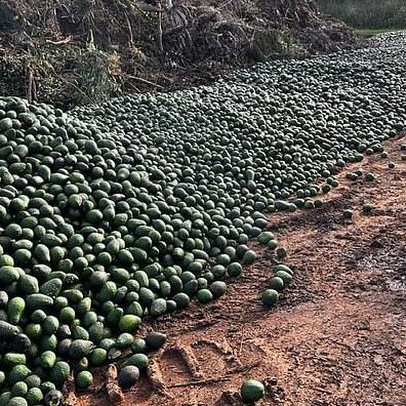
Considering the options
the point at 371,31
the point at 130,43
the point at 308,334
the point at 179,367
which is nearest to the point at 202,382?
the point at 179,367

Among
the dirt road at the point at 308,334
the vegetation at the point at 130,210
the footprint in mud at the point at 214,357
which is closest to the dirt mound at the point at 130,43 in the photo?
the vegetation at the point at 130,210

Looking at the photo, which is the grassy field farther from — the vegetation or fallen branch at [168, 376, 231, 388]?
fallen branch at [168, 376, 231, 388]

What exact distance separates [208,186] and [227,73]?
6848 millimetres

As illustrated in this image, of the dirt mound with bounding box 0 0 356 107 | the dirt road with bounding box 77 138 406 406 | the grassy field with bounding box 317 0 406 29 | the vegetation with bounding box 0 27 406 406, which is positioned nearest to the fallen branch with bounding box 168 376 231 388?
the dirt road with bounding box 77 138 406 406

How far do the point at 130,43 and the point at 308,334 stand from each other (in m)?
9.86

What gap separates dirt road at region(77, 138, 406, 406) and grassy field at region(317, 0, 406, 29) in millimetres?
19572

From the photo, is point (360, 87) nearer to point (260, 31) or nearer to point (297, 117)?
point (297, 117)

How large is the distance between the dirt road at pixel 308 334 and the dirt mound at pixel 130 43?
5.77m

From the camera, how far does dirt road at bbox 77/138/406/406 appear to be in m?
3.73

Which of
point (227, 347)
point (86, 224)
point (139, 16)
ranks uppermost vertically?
point (139, 16)

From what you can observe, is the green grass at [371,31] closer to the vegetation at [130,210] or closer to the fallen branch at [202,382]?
the vegetation at [130,210]

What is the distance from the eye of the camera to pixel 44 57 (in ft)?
32.6

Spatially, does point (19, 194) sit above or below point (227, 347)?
above

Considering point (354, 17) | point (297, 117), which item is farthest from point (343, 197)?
point (354, 17)
